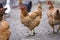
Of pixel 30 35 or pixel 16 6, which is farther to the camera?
pixel 16 6

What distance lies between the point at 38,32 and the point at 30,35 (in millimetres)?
340

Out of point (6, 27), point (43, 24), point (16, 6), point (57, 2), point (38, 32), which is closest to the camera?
point (6, 27)

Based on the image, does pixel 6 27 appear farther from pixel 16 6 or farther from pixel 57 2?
pixel 57 2

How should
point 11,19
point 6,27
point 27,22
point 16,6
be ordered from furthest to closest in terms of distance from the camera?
1. point 16,6
2. point 11,19
3. point 27,22
4. point 6,27

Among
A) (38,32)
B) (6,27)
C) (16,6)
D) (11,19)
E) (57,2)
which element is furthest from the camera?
(57,2)

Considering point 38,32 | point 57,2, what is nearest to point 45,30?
point 38,32

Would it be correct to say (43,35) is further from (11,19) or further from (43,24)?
(11,19)

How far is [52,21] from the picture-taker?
487 centimetres

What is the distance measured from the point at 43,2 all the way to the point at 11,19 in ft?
11.9

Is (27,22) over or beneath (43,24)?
over

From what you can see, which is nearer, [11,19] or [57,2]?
[11,19]

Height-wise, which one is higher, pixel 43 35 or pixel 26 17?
pixel 26 17

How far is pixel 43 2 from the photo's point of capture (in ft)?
33.4

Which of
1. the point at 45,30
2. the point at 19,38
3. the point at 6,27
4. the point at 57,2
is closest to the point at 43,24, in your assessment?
the point at 45,30
